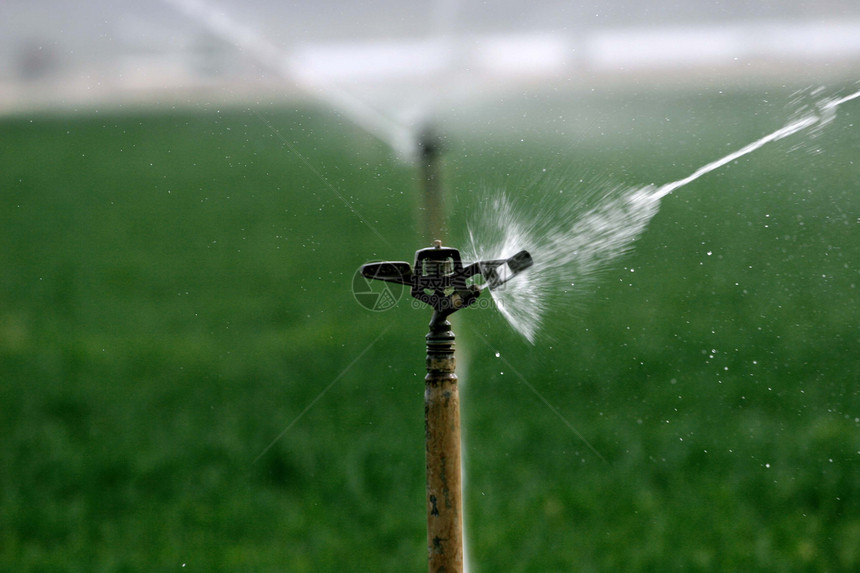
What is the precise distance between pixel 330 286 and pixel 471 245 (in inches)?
249

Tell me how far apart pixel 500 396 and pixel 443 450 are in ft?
11.5

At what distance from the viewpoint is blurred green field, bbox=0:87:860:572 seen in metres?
2.72

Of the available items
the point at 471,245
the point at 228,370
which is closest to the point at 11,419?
the point at 228,370

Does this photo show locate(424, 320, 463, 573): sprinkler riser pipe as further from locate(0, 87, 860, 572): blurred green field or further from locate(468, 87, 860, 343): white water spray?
locate(0, 87, 860, 572): blurred green field

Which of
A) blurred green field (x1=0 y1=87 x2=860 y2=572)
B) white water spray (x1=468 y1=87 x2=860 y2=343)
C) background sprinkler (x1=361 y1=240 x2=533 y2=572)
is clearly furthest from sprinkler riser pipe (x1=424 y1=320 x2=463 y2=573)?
blurred green field (x1=0 y1=87 x2=860 y2=572)

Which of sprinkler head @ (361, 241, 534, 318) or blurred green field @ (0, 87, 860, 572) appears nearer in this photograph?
sprinkler head @ (361, 241, 534, 318)

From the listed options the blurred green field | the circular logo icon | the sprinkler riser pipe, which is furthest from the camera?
the blurred green field

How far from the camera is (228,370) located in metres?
5.52

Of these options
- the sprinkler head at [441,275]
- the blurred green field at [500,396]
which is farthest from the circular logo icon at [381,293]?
the sprinkler head at [441,275]

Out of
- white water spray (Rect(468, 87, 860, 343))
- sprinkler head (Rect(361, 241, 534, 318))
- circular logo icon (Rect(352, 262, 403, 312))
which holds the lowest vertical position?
sprinkler head (Rect(361, 241, 534, 318))

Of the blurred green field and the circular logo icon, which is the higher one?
the blurred green field

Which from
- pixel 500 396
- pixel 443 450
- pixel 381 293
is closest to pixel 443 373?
pixel 443 450

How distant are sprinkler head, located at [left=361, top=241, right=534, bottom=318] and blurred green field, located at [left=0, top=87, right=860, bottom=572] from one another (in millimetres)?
397

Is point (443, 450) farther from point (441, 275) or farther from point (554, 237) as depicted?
point (554, 237)
